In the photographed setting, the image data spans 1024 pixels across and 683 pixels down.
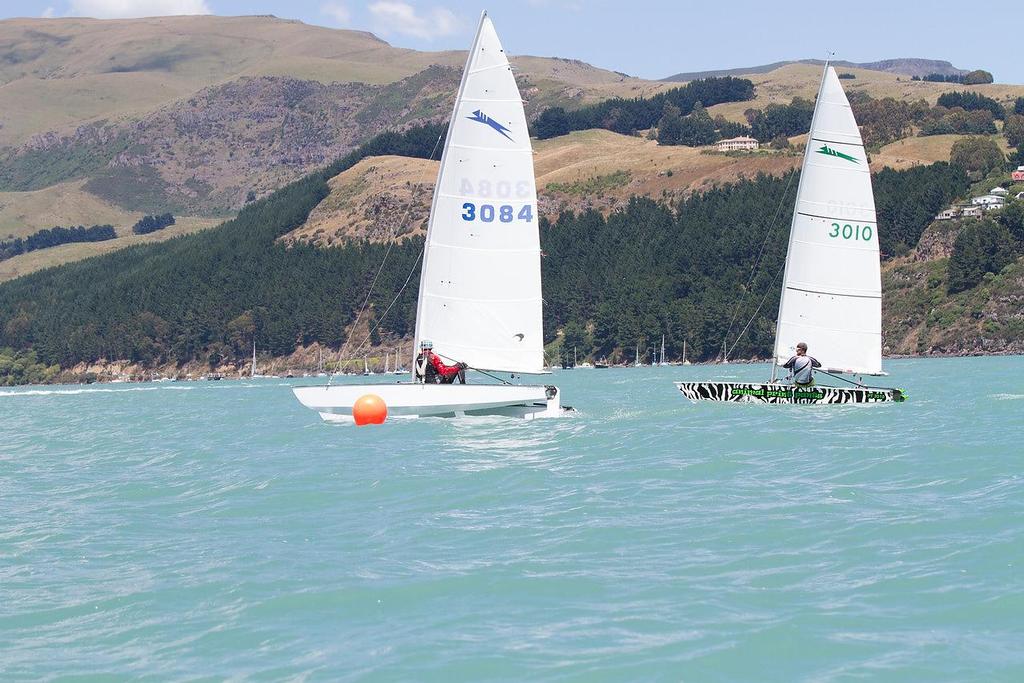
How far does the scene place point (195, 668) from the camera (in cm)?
1445

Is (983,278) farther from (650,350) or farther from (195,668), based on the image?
(195,668)

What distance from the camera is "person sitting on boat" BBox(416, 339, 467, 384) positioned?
135 ft

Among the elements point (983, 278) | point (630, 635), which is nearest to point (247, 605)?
point (630, 635)

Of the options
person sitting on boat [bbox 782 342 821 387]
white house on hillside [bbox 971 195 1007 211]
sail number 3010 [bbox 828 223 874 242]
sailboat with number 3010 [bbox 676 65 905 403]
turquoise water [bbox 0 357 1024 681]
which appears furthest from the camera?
white house on hillside [bbox 971 195 1007 211]

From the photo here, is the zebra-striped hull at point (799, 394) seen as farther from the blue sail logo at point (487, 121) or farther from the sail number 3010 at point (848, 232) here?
the blue sail logo at point (487, 121)

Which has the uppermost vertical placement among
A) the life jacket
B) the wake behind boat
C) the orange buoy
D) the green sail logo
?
the green sail logo

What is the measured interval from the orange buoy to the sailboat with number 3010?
12.8 meters

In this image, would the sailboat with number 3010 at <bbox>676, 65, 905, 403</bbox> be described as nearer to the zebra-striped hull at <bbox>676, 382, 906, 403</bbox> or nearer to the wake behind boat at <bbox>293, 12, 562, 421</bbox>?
the zebra-striped hull at <bbox>676, 382, 906, 403</bbox>

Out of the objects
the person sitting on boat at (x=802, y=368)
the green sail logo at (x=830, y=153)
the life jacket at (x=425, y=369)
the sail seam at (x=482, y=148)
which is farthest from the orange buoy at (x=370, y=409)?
the green sail logo at (x=830, y=153)

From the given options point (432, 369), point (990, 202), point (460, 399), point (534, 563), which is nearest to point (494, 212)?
point (432, 369)

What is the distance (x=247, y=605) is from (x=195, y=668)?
7.73ft

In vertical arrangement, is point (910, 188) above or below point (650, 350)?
above

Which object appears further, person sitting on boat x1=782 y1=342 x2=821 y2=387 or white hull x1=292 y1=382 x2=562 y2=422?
person sitting on boat x1=782 y1=342 x2=821 y2=387

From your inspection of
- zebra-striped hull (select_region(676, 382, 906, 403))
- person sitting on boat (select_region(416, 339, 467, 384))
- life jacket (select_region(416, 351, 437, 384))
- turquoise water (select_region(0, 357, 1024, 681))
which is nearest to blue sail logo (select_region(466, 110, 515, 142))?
person sitting on boat (select_region(416, 339, 467, 384))
